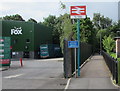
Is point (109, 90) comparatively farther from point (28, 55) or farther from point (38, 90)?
point (28, 55)

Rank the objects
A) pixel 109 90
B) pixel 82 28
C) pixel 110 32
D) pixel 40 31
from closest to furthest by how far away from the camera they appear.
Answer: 1. pixel 109 90
2. pixel 82 28
3. pixel 40 31
4. pixel 110 32

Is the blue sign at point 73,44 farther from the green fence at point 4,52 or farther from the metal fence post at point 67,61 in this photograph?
the green fence at point 4,52

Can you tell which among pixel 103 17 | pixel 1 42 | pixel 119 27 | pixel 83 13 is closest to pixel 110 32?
pixel 119 27

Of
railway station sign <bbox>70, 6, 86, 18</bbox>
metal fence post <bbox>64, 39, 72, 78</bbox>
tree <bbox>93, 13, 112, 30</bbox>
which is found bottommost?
metal fence post <bbox>64, 39, 72, 78</bbox>

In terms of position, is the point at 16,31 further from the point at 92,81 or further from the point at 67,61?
the point at 92,81

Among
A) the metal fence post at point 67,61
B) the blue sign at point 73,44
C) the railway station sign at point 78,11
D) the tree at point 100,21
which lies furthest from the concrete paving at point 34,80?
the tree at point 100,21

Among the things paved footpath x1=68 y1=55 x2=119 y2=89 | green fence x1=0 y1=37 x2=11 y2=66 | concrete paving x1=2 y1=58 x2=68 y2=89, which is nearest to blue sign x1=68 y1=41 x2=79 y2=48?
paved footpath x1=68 y1=55 x2=119 y2=89

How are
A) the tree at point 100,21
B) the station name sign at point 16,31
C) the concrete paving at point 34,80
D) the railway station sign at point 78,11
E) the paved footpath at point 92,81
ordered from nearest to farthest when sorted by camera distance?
the paved footpath at point 92,81
the concrete paving at point 34,80
the railway station sign at point 78,11
the station name sign at point 16,31
the tree at point 100,21

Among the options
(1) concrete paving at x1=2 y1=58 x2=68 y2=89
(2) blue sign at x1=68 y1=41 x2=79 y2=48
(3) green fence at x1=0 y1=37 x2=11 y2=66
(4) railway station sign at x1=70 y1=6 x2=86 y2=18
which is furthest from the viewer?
(3) green fence at x1=0 y1=37 x2=11 y2=66

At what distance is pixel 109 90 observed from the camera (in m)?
9.55

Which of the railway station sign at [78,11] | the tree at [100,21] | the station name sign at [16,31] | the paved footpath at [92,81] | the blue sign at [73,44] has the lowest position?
the paved footpath at [92,81]

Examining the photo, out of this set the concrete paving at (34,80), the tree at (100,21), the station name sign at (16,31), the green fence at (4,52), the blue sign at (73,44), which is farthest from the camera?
the tree at (100,21)

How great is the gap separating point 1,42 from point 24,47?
29.8m

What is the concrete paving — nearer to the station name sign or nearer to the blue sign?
the blue sign
